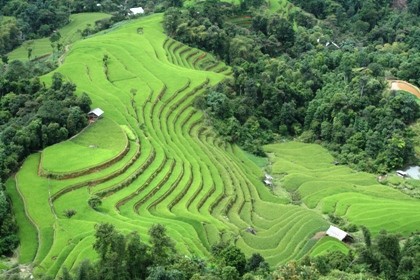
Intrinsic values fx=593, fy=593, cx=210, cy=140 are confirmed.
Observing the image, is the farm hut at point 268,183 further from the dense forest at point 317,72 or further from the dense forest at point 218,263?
the dense forest at point 218,263

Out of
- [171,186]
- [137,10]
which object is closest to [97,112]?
[171,186]

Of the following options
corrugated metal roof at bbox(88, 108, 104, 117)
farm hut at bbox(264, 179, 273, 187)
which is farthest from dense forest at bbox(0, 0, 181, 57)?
farm hut at bbox(264, 179, 273, 187)

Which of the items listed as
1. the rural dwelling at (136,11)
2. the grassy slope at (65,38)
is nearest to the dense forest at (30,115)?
the grassy slope at (65,38)

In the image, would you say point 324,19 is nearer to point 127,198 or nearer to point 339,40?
point 339,40

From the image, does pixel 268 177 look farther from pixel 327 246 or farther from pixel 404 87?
pixel 404 87

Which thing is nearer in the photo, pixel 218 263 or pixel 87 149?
pixel 218 263

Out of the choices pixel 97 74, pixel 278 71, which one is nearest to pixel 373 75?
pixel 278 71

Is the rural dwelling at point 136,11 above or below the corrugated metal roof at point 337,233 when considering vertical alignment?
below
